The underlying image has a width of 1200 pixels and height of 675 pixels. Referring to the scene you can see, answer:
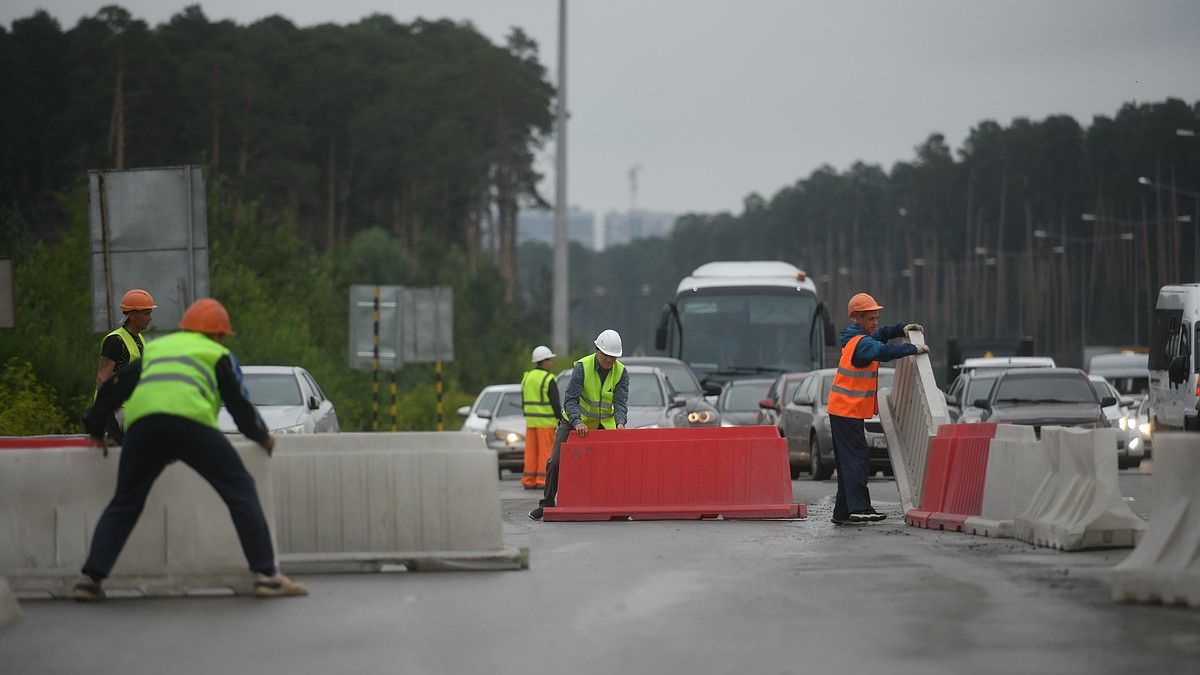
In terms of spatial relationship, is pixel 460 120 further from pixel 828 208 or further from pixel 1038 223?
pixel 828 208

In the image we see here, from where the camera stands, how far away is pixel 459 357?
222ft

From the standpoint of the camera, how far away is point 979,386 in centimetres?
2830

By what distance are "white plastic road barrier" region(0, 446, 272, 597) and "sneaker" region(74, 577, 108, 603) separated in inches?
9.6

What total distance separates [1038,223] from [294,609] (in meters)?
107

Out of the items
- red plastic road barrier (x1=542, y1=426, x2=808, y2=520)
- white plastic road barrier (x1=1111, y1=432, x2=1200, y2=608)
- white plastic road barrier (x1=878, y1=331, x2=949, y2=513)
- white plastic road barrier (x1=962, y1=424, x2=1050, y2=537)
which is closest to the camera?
white plastic road barrier (x1=1111, y1=432, x2=1200, y2=608)

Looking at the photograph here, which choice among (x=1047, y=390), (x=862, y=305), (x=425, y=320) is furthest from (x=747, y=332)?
(x=862, y=305)

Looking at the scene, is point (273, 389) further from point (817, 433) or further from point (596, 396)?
point (596, 396)

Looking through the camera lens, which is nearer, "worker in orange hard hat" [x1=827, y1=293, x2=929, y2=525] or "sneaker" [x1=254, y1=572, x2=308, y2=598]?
"sneaker" [x1=254, y1=572, x2=308, y2=598]

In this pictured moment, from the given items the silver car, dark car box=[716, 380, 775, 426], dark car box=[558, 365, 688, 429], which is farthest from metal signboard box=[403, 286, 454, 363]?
dark car box=[558, 365, 688, 429]

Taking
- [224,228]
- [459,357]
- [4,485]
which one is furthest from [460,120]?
[4,485]

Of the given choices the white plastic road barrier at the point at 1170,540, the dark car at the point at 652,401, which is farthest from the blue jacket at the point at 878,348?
the dark car at the point at 652,401

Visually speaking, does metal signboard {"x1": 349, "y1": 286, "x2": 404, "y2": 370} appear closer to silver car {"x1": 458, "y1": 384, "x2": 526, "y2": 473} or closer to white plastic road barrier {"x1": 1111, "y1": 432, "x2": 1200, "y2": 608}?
silver car {"x1": 458, "y1": 384, "x2": 526, "y2": 473}

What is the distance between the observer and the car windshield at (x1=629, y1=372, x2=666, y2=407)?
25266 mm

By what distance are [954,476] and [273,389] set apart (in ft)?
37.9
